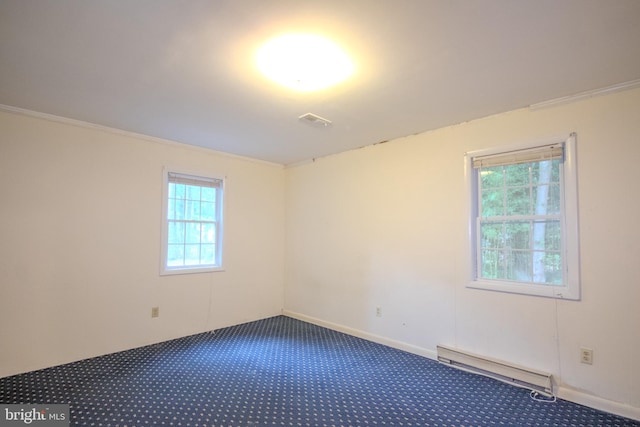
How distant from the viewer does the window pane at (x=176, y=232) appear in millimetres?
4074

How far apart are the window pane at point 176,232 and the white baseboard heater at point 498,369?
3252 millimetres

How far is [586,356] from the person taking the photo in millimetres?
2537

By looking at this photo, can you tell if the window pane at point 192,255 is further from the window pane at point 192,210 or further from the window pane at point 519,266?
the window pane at point 519,266

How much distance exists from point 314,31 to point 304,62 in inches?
12.9

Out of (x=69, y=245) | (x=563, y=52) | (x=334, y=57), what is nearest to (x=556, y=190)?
(x=563, y=52)

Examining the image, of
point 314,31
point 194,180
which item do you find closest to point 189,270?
point 194,180

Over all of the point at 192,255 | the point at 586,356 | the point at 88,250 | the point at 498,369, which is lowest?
the point at 498,369

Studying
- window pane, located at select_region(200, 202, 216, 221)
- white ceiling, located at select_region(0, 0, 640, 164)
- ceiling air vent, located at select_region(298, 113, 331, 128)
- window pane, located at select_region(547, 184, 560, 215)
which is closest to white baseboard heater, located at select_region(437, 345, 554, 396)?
window pane, located at select_region(547, 184, 560, 215)

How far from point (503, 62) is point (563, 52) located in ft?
1.06

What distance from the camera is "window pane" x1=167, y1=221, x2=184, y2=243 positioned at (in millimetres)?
4074

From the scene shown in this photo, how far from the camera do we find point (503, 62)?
2.14 meters

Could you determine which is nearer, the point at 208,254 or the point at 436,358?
the point at 436,358

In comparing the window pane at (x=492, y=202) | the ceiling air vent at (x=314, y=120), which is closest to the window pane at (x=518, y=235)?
the window pane at (x=492, y=202)

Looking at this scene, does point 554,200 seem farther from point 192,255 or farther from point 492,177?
point 192,255
